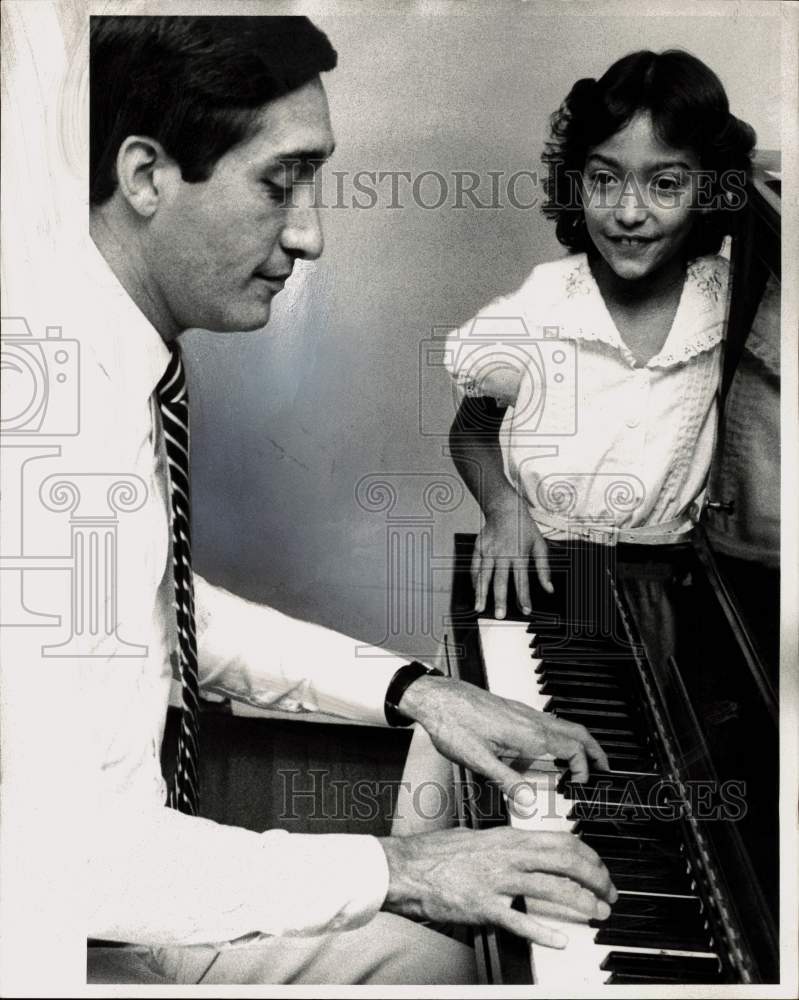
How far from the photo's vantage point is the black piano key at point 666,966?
8.04 ft

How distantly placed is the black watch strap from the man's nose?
2.63 feet

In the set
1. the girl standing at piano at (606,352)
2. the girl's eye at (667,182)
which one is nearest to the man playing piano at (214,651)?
the girl standing at piano at (606,352)

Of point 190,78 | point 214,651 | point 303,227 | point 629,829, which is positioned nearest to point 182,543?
point 214,651

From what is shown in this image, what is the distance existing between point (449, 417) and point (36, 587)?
0.85 m

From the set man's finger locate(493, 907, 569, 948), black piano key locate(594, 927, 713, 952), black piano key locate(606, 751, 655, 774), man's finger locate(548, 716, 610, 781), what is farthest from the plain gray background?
black piano key locate(594, 927, 713, 952)

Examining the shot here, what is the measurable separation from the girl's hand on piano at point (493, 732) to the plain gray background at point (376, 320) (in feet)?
0.38

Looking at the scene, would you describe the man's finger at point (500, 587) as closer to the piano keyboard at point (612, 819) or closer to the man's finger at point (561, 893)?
the piano keyboard at point (612, 819)

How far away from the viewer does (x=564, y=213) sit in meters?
2.68

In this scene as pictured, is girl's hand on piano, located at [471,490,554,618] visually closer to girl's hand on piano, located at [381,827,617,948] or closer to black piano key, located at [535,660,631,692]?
black piano key, located at [535,660,631,692]

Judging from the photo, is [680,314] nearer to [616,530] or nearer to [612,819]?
[616,530]

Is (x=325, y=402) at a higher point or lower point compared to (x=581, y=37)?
lower

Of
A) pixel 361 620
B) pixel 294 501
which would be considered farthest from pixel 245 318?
pixel 361 620

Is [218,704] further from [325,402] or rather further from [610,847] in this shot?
[610,847]

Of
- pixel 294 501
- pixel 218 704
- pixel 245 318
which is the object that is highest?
pixel 245 318
